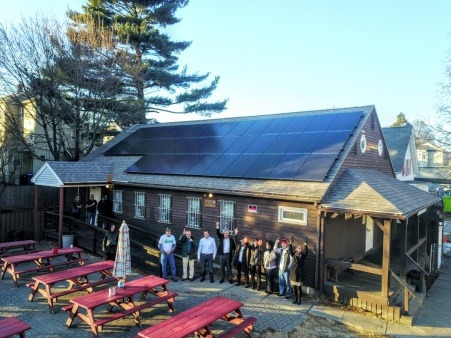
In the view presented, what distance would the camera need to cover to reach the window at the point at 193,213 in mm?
14289

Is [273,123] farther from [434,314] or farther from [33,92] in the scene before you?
[33,92]

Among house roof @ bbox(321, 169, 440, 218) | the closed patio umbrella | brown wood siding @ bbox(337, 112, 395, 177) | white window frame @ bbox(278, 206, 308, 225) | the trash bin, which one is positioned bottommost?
the trash bin

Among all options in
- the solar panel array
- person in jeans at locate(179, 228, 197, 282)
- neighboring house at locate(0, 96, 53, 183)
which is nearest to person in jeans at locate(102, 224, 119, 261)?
person in jeans at locate(179, 228, 197, 282)

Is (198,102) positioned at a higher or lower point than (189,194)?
higher

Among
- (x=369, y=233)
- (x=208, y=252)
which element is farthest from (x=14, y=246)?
(x=369, y=233)

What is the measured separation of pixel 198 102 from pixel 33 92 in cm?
1400

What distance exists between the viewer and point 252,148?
14945 millimetres

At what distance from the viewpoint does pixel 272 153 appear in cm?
1395

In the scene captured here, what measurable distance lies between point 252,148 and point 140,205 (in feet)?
19.8

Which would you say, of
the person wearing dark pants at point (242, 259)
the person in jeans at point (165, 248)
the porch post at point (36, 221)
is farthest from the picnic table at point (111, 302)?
the porch post at point (36, 221)

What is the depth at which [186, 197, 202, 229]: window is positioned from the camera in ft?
46.9

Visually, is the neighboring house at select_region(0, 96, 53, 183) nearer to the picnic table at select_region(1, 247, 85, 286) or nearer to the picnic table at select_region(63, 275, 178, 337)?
the picnic table at select_region(1, 247, 85, 286)

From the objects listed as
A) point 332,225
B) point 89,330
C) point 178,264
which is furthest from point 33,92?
point 332,225

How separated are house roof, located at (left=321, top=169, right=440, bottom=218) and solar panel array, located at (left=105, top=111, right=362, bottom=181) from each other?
32.0 inches
